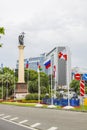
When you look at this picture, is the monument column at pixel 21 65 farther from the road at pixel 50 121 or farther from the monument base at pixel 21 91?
the road at pixel 50 121

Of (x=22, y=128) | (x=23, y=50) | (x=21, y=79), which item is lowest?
(x=22, y=128)

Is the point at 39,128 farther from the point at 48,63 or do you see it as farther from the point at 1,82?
the point at 1,82

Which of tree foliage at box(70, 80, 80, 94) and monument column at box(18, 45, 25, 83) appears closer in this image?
monument column at box(18, 45, 25, 83)

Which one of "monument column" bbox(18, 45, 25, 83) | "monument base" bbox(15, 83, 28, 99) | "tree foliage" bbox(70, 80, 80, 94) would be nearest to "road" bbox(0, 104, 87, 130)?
"monument base" bbox(15, 83, 28, 99)

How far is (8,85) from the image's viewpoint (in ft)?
403

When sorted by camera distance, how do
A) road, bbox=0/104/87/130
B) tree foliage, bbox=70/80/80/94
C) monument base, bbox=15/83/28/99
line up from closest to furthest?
road, bbox=0/104/87/130 → monument base, bbox=15/83/28/99 → tree foliage, bbox=70/80/80/94

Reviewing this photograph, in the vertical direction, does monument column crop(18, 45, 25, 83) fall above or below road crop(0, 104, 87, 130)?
above

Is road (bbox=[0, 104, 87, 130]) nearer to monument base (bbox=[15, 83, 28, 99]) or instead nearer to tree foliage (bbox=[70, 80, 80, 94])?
monument base (bbox=[15, 83, 28, 99])

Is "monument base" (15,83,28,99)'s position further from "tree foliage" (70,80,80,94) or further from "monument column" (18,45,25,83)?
"tree foliage" (70,80,80,94)

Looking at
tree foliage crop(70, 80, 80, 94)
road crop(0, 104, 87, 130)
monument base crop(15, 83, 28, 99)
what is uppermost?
tree foliage crop(70, 80, 80, 94)

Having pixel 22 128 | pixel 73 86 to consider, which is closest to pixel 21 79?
pixel 22 128

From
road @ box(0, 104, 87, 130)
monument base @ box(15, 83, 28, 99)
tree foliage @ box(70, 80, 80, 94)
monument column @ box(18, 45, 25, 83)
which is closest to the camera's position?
road @ box(0, 104, 87, 130)

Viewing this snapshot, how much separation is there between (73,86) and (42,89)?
71505mm

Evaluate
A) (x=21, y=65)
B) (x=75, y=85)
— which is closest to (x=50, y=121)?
(x=21, y=65)
